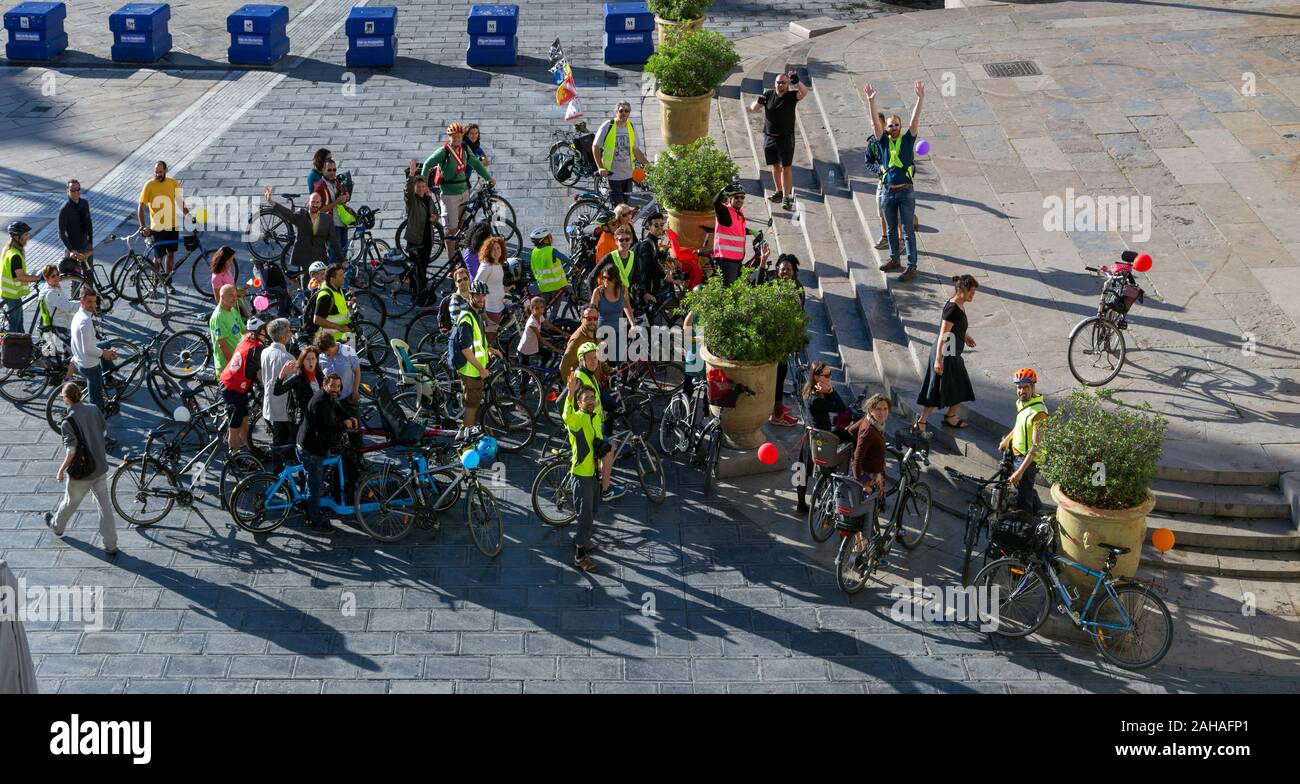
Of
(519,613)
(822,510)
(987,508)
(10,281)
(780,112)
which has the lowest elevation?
(519,613)

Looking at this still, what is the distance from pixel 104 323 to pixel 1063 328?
1095 centimetres

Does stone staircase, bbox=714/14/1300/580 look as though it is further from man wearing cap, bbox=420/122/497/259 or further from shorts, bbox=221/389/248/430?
shorts, bbox=221/389/248/430

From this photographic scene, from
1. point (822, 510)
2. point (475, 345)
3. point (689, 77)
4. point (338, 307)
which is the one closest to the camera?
point (822, 510)

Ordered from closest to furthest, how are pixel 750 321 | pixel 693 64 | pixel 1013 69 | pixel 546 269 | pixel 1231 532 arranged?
pixel 1231 532 → pixel 750 321 → pixel 546 269 → pixel 693 64 → pixel 1013 69

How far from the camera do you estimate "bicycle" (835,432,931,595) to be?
38.7 ft

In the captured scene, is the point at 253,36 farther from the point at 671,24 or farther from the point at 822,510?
the point at 822,510

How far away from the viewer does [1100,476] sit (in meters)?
10.8

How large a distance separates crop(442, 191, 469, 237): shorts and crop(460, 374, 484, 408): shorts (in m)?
4.46

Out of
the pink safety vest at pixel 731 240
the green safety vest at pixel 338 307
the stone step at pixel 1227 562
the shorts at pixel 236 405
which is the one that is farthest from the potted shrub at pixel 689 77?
the stone step at pixel 1227 562

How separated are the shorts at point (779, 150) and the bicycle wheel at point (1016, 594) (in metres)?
8.71

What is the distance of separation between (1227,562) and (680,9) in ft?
47.3

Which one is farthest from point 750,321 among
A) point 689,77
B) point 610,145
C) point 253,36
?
point 253,36

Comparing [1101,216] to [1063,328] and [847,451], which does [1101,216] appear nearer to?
[1063,328]

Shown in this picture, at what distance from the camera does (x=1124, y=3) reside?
2411cm
